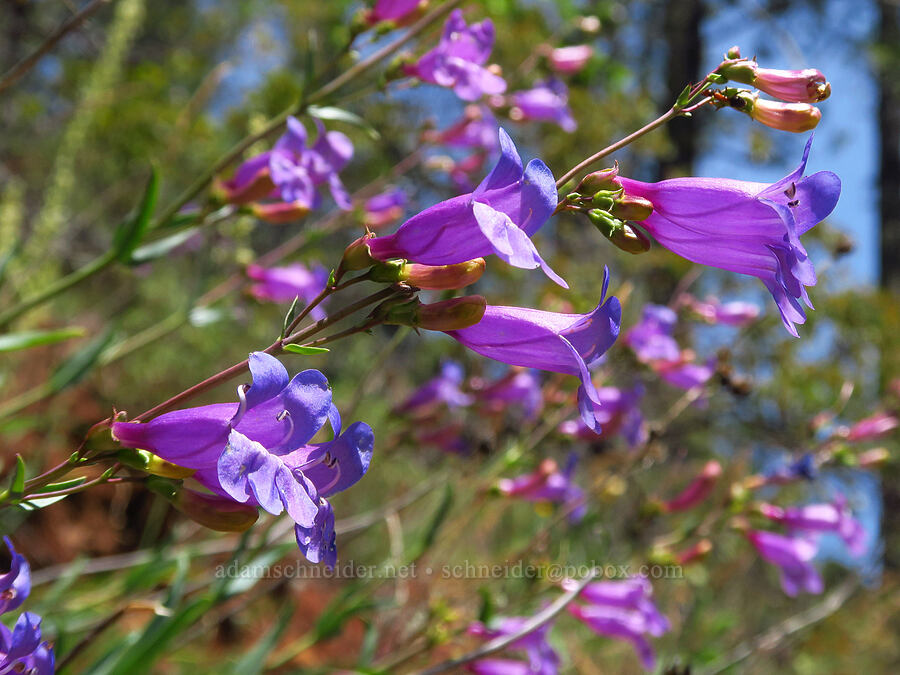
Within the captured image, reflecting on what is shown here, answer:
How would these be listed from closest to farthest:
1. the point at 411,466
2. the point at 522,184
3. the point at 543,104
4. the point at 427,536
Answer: the point at 522,184 < the point at 427,536 < the point at 543,104 < the point at 411,466

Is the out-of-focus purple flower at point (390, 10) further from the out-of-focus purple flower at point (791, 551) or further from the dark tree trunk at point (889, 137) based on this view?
the dark tree trunk at point (889, 137)

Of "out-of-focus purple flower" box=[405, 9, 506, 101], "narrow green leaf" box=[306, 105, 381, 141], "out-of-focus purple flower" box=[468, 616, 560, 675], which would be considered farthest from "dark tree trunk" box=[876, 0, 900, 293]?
"narrow green leaf" box=[306, 105, 381, 141]

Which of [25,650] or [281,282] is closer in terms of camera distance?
[25,650]

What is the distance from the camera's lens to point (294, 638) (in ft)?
13.3

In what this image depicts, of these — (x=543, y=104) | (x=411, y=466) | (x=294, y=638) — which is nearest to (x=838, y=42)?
(x=411, y=466)

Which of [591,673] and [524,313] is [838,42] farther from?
[524,313]

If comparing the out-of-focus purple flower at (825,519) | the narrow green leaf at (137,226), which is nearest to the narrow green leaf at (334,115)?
the narrow green leaf at (137,226)

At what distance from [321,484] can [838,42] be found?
949 cm

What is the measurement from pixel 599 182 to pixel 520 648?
1357 millimetres

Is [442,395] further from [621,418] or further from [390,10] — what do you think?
[390,10]

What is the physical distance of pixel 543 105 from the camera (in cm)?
245

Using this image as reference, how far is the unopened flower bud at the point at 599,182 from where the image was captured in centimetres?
97

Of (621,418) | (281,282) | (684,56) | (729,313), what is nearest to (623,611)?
(621,418)

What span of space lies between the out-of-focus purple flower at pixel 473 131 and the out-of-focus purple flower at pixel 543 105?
3.4 inches
